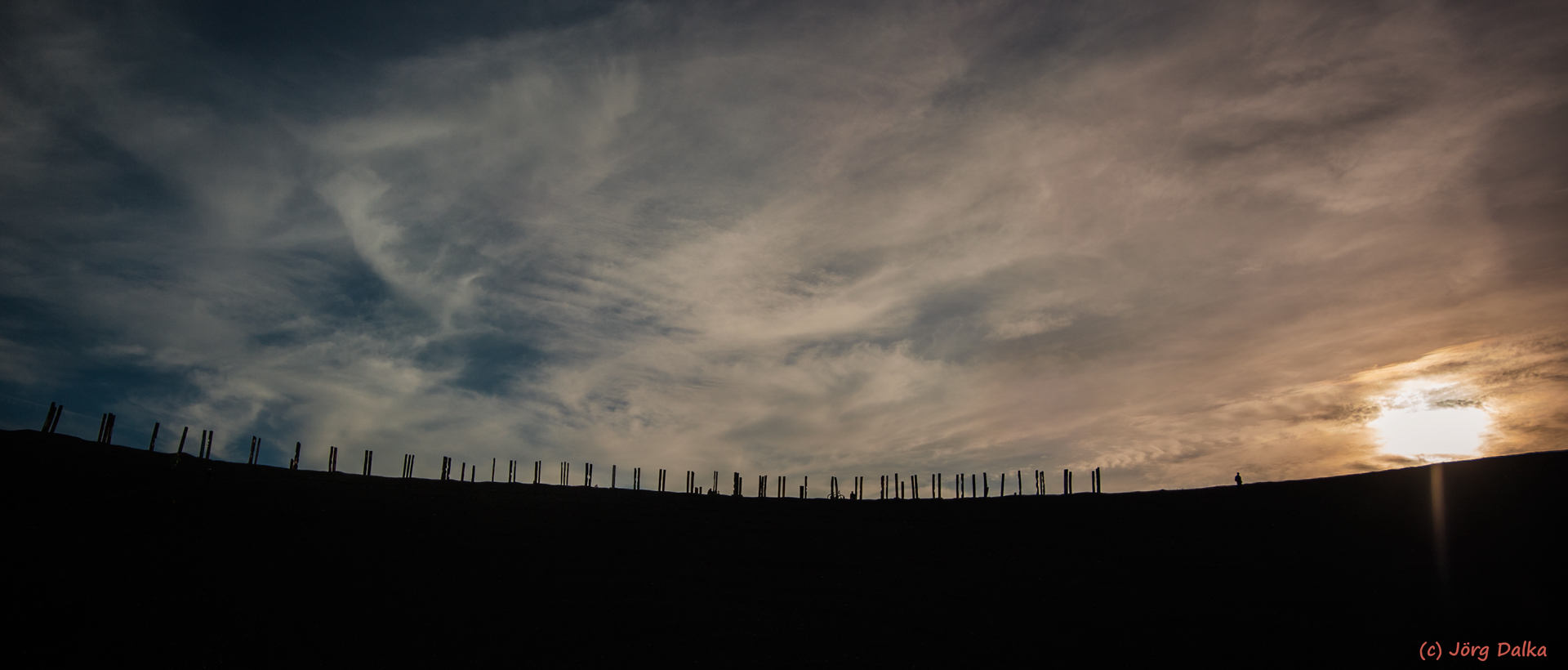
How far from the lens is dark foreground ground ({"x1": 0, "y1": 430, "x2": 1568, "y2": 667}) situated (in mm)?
14367

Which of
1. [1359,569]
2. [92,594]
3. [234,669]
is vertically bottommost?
[234,669]

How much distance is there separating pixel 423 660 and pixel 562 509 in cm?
987

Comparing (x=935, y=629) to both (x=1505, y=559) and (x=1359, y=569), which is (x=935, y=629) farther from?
(x=1505, y=559)

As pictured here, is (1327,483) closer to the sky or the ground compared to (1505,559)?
closer to the sky

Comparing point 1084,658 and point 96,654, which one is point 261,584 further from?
point 1084,658

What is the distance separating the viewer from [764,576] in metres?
19.1

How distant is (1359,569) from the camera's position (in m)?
16.7

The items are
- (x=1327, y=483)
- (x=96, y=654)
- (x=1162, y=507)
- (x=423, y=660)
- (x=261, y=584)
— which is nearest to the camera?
(x=96, y=654)

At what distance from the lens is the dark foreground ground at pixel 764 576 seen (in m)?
14.4

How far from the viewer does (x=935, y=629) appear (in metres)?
16.1

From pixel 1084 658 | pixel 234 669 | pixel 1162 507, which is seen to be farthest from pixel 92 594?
pixel 1162 507

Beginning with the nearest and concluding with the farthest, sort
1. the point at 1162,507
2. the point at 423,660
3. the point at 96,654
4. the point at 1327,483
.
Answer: the point at 96,654 → the point at 423,660 → the point at 1327,483 → the point at 1162,507

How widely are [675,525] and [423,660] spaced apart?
9779 mm

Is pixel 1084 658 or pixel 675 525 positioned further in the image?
pixel 675 525
